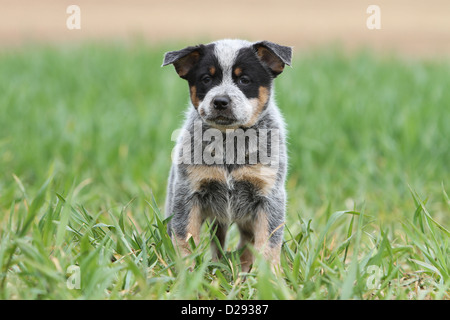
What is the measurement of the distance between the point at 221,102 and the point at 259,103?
1.23ft

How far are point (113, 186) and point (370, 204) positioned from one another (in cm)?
261

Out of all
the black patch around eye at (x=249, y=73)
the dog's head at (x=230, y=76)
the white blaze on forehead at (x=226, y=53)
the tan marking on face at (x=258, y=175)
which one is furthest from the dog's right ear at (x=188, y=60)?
the tan marking on face at (x=258, y=175)

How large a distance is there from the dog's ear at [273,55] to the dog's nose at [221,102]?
44cm

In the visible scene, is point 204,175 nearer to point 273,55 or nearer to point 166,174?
point 273,55

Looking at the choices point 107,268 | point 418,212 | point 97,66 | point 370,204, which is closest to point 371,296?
point 418,212

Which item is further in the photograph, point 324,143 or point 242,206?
point 324,143

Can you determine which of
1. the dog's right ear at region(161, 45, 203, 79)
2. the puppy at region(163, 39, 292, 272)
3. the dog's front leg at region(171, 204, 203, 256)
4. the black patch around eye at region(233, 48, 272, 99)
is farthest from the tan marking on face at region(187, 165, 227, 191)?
the dog's right ear at region(161, 45, 203, 79)

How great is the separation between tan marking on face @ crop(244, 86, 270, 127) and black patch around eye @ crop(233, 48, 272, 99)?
0.03 meters

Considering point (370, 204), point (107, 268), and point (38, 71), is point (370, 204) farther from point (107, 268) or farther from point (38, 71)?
point (38, 71)

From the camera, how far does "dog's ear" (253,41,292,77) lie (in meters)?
3.91

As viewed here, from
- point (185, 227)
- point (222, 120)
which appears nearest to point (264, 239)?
point (185, 227)

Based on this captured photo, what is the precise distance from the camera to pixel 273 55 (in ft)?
13.5

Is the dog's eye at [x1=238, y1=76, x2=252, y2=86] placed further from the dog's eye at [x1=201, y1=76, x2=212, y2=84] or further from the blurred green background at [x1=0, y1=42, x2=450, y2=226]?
the blurred green background at [x1=0, y1=42, x2=450, y2=226]
